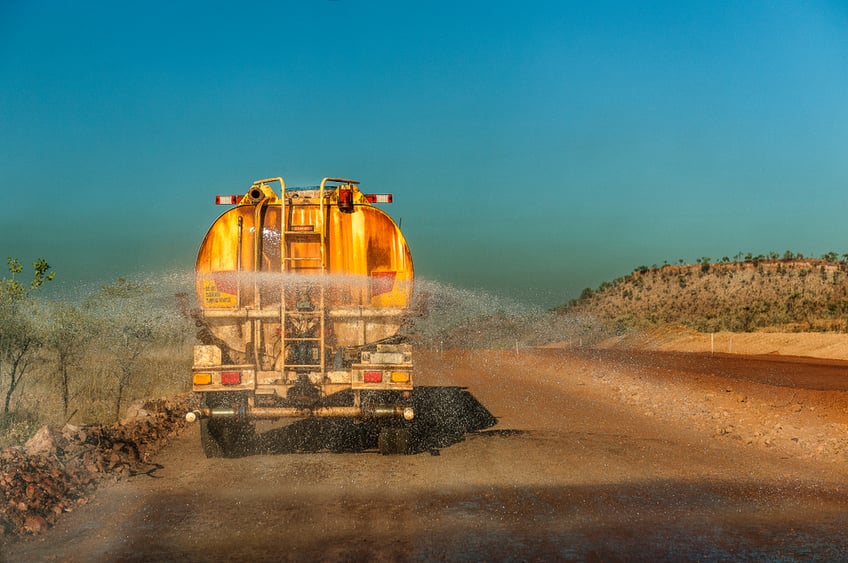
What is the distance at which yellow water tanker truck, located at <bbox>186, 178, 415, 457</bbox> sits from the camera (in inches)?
440

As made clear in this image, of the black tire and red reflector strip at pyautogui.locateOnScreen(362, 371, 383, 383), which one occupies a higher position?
red reflector strip at pyautogui.locateOnScreen(362, 371, 383, 383)

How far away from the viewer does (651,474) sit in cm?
1023

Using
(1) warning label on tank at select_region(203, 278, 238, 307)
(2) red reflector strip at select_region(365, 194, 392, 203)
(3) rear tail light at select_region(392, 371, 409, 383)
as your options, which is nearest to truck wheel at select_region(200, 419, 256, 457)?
(1) warning label on tank at select_region(203, 278, 238, 307)

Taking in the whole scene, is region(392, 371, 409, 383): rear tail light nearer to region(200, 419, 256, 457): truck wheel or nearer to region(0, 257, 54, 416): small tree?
region(200, 419, 256, 457): truck wheel

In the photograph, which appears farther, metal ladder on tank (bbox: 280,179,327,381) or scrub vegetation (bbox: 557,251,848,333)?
scrub vegetation (bbox: 557,251,848,333)

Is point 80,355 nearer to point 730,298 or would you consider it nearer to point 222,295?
point 222,295

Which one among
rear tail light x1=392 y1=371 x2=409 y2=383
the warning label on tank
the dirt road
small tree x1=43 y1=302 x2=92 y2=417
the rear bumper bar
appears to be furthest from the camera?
small tree x1=43 y1=302 x2=92 y2=417

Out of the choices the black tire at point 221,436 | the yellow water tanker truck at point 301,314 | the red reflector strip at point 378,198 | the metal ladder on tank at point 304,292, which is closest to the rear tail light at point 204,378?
the yellow water tanker truck at point 301,314

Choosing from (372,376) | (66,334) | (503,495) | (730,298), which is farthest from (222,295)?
(730,298)

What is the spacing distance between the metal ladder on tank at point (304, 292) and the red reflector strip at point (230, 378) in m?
0.57

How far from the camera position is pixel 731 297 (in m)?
82.7

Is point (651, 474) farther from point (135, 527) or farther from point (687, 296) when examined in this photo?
point (687, 296)

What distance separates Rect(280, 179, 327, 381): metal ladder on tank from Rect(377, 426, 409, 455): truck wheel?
124cm

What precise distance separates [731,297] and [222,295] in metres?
77.6
